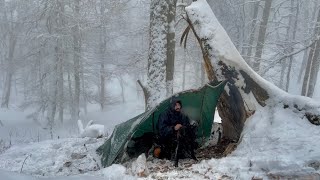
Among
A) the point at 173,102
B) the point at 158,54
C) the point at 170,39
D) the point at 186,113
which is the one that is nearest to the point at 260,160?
the point at 173,102

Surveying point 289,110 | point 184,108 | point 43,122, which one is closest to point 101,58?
point 43,122

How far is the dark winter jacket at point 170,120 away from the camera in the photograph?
734cm

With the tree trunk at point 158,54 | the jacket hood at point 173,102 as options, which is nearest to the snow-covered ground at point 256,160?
the jacket hood at point 173,102

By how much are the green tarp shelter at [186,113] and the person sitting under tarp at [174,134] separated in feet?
1.24

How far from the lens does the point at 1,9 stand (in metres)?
34.3

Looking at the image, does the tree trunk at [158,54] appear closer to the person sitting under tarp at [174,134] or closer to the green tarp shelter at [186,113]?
the green tarp shelter at [186,113]

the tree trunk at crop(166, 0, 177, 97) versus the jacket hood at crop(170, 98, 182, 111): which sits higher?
the tree trunk at crop(166, 0, 177, 97)

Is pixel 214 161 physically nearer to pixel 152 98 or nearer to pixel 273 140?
pixel 273 140

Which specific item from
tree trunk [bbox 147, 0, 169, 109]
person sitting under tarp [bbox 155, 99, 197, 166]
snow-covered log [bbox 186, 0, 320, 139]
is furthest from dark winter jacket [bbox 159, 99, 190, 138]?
tree trunk [bbox 147, 0, 169, 109]

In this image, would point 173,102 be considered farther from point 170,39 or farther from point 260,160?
point 170,39

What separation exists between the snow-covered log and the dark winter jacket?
1.08m

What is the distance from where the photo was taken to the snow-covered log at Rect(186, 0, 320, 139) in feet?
23.1

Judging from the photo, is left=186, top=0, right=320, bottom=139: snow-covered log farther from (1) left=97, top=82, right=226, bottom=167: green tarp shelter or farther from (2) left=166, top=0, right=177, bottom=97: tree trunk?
(2) left=166, top=0, right=177, bottom=97: tree trunk

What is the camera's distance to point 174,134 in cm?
727
